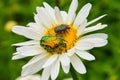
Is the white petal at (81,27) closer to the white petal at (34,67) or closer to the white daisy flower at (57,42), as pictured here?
the white daisy flower at (57,42)

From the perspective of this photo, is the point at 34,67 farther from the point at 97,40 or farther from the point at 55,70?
the point at 97,40

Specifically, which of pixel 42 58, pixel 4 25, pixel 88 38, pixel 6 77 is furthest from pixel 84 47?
pixel 4 25

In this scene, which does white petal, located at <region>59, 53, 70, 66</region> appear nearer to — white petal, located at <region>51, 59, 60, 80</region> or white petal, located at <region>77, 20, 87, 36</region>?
white petal, located at <region>51, 59, 60, 80</region>

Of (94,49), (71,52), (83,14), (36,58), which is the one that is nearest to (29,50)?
(36,58)

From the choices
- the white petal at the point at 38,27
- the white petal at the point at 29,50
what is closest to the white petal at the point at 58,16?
the white petal at the point at 38,27

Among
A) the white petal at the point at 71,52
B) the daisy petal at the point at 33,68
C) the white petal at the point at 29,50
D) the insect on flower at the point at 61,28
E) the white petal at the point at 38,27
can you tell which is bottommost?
the daisy petal at the point at 33,68

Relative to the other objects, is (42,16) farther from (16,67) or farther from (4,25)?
(4,25)

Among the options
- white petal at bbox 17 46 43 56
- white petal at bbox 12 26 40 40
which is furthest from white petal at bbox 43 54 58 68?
white petal at bbox 12 26 40 40
